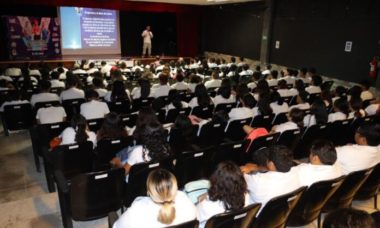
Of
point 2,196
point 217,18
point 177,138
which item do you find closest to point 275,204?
point 177,138

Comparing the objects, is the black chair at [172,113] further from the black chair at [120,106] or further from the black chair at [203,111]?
the black chair at [120,106]

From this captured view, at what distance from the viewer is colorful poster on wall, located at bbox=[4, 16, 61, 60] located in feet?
44.2

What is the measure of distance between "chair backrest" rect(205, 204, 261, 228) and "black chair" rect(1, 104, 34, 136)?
187 inches

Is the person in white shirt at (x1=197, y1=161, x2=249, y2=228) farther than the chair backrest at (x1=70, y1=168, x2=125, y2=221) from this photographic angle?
No

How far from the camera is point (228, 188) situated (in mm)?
2230

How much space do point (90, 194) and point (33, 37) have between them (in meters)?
13.3

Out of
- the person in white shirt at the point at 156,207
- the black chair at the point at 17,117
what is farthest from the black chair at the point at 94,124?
the person in white shirt at the point at 156,207

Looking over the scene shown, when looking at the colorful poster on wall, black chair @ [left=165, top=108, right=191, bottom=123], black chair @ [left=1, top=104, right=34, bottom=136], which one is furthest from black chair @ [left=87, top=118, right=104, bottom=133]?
the colorful poster on wall

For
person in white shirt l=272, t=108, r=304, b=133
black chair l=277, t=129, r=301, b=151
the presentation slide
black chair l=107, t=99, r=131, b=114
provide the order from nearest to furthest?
black chair l=277, t=129, r=301, b=151 → person in white shirt l=272, t=108, r=304, b=133 → black chair l=107, t=99, r=131, b=114 → the presentation slide

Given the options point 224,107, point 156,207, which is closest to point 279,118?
point 224,107

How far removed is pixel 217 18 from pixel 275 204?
15.3 m

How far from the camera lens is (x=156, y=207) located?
2.10 m

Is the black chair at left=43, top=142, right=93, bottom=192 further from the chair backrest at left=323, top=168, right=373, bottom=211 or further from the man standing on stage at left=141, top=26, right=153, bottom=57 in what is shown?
the man standing on stage at left=141, top=26, right=153, bottom=57

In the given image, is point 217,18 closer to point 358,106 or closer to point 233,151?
point 358,106
